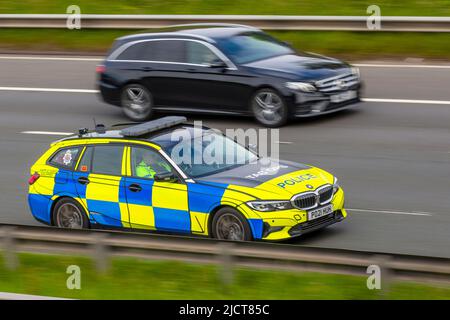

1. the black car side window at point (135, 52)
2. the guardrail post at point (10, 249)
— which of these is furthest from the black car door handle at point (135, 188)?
the black car side window at point (135, 52)

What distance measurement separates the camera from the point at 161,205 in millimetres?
12312

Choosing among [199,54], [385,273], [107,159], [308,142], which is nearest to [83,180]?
[107,159]

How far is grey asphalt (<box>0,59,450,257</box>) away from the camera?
41.9 ft

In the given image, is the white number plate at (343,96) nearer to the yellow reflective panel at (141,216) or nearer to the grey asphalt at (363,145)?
the grey asphalt at (363,145)

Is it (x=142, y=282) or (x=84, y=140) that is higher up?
(x=84, y=140)

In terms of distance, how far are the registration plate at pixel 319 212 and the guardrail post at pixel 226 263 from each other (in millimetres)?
1912

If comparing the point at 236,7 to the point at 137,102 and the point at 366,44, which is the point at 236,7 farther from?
the point at 137,102

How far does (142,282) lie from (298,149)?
6683 millimetres

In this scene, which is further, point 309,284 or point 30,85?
point 30,85

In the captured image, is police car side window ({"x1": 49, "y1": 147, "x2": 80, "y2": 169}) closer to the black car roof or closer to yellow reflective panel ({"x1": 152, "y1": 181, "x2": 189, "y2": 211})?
yellow reflective panel ({"x1": 152, "y1": 181, "x2": 189, "y2": 211})

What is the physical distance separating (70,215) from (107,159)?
3.05 feet

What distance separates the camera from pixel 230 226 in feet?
39.2

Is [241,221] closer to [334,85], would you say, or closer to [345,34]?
[334,85]
